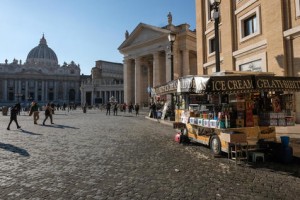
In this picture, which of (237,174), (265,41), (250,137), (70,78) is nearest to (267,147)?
(250,137)

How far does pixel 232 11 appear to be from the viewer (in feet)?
65.8

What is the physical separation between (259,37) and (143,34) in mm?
35040

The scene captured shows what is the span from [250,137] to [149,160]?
3.05m

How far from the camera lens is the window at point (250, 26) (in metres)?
18.0

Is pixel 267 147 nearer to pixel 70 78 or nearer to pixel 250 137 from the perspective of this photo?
pixel 250 137

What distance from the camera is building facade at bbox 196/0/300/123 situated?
48.7ft

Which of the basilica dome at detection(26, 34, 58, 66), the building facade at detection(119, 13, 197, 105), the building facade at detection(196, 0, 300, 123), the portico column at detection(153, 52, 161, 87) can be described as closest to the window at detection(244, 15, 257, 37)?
the building facade at detection(196, 0, 300, 123)

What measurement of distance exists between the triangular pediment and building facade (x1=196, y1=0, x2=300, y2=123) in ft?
73.6

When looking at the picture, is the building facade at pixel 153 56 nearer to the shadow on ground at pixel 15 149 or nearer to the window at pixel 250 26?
the window at pixel 250 26

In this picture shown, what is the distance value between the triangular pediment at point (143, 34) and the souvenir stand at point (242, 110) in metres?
37.3

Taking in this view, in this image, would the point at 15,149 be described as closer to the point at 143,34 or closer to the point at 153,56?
the point at 153,56

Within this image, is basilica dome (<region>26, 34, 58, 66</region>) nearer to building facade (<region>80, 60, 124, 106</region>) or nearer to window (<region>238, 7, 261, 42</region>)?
building facade (<region>80, 60, 124, 106</region>)

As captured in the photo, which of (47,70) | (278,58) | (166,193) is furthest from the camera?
(47,70)

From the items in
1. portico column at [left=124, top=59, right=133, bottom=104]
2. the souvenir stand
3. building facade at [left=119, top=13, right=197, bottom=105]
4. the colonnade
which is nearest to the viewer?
the souvenir stand
